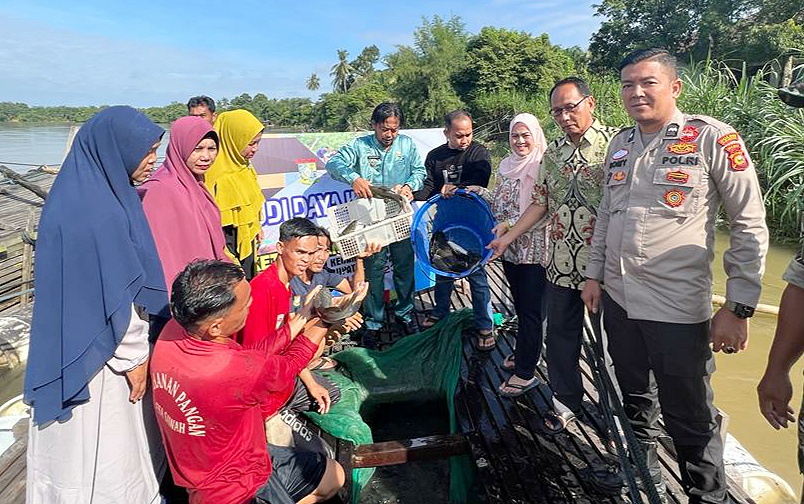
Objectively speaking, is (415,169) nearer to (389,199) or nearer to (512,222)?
(389,199)

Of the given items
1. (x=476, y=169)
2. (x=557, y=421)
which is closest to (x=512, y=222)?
(x=476, y=169)

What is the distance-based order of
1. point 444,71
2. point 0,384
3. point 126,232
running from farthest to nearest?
point 444,71
point 0,384
point 126,232

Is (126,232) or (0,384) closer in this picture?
(126,232)

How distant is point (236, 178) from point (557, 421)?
2356 mm

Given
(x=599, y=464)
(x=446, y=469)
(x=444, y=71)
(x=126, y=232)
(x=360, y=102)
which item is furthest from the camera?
(x=360, y=102)

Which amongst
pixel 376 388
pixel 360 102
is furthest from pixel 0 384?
pixel 360 102

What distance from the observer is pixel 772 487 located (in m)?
2.47

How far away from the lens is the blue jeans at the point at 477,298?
3.23m

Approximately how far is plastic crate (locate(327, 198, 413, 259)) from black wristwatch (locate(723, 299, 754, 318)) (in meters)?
1.99

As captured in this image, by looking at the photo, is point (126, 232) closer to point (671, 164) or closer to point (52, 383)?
point (52, 383)

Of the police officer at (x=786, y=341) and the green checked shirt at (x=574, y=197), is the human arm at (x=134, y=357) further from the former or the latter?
the police officer at (x=786, y=341)

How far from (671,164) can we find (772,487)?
2.01 meters

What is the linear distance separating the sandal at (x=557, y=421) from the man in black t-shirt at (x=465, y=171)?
0.88 metres

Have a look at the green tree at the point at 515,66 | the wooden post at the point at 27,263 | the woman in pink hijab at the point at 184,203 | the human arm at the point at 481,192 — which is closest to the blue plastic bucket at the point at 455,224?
the human arm at the point at 481,192
